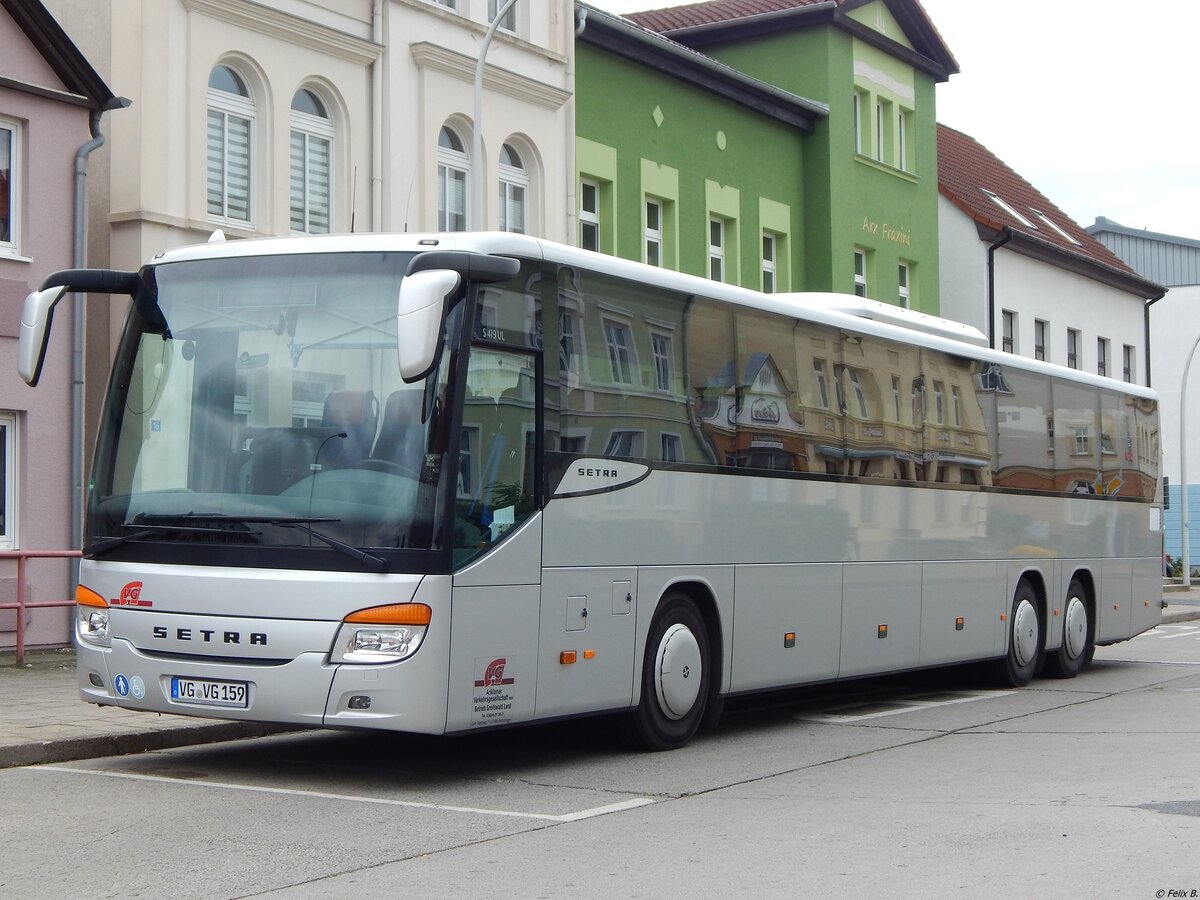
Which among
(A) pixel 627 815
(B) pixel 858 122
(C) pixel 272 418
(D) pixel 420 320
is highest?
Answer: (B) pixel 858 122

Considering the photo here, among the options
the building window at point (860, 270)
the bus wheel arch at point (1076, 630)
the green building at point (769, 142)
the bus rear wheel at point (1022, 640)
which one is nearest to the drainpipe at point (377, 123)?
the green building at point (769, 142)

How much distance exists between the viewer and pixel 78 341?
18.5m

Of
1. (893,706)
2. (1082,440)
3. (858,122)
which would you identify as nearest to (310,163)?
(1082,440)

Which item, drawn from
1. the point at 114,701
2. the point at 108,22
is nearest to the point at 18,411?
the point at 108,22

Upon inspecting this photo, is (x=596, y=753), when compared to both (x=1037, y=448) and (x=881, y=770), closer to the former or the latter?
(x=881, y=770)

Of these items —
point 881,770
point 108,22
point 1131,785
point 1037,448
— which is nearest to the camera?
point 1131,785

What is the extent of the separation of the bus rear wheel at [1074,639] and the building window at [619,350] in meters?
8.77

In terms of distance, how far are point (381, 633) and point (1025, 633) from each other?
973 cm

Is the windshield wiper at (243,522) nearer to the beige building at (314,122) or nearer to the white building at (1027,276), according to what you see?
the beige building at (314,122)

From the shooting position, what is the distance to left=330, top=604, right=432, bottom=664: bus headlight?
9367mm

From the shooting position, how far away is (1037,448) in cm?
1780

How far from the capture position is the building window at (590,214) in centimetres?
2780

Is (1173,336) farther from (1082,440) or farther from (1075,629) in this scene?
(1075,629)

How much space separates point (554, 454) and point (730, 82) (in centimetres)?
2200
